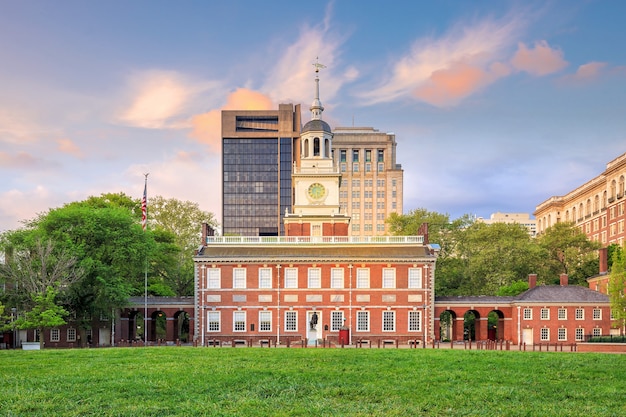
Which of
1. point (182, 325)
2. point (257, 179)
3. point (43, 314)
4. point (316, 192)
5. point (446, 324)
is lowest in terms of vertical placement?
point (446, 324)

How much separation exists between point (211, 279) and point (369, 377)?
37.5 m

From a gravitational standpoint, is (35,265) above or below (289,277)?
above

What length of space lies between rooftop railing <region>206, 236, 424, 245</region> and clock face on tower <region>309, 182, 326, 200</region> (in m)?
7.28

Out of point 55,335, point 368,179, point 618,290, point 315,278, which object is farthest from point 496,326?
point 368,179

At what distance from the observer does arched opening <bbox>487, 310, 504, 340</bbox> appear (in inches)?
2537

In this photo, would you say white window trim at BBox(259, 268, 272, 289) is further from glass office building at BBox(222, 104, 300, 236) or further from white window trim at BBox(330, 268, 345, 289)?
glass office building at BBox(222, 104, 300, 236)

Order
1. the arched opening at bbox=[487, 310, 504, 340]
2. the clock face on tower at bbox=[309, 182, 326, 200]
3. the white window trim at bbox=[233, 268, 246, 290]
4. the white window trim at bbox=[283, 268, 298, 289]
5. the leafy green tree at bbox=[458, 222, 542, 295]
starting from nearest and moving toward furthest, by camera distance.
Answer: the white window trim at bbox=[233, 268, 246, 290]
the white window trim at bbox=[283, 268, 298, 289]
the arched opening at bbox=[487, 310, 504, 340]
the clock face on tower at bbox=[309, 182, 326, 200]
the leafy green tree at bbox=[458, 222, 542, 295]

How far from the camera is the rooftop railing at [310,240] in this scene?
63.2 metres

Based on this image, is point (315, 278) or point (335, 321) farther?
point (315, 278)

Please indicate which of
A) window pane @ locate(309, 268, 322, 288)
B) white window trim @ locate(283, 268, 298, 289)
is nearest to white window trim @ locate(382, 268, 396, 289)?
window pane @ locate(309, 268, 322, 288)

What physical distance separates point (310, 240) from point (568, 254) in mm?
41580

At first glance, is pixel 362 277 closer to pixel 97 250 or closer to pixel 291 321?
pixel 291 321

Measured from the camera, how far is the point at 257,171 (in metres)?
178

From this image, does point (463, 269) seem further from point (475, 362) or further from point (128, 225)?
point (475, 362)
